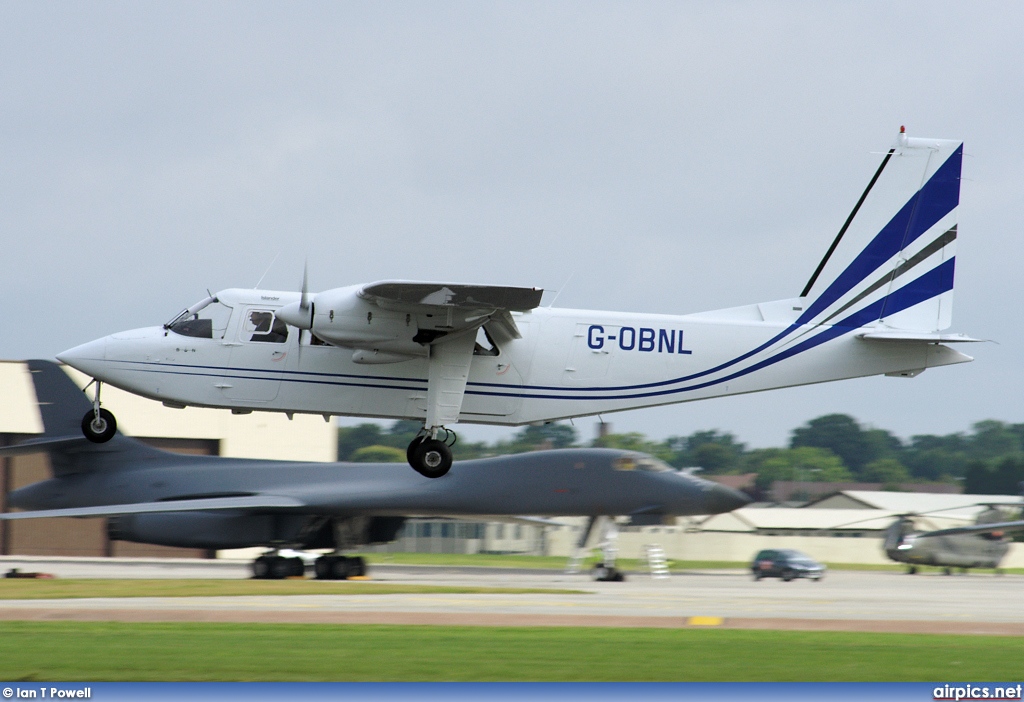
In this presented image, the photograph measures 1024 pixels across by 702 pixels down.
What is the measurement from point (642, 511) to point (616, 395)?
41.9 feet

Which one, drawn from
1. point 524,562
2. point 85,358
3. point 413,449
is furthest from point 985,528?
point 85,358

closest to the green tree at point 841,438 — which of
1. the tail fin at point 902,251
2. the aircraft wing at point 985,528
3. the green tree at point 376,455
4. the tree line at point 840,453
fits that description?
the tree line at point 840,453

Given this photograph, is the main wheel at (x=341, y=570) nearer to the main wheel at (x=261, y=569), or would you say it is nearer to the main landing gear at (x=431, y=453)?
the main wheel at (x=261, y=569)

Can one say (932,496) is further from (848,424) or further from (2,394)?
(2,394)

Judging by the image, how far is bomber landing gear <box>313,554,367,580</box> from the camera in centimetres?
3003

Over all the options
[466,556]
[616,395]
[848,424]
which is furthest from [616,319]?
[848,424]

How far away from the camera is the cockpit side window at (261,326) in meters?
17.2

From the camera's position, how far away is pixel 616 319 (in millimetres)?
17766

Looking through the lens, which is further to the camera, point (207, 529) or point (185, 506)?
point (207, 529)

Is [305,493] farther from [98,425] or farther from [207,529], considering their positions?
[98,425]

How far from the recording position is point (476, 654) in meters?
14.5

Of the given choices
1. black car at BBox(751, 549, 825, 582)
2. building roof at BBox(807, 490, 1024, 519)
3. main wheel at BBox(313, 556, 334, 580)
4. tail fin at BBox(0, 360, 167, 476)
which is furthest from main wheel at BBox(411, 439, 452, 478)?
building roof at BBox(807, 490, 1024, 519)

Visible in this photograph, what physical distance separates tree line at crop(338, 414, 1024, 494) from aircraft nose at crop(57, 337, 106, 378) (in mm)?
52208

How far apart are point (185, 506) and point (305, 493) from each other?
3130mm
